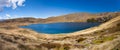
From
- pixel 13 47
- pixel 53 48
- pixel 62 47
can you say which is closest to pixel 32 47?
pixel 13 47

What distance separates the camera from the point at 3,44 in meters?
18.3

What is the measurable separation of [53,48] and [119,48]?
32.8ft

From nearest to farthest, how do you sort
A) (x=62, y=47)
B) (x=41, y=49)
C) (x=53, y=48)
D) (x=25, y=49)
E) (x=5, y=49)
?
(x=5, y=49) < (x=25, y=49) < (x=41, y=49) < (x=53, y=48) < (x=62, y=47)

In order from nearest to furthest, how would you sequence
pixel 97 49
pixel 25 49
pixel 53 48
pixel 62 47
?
pixel 25 49, pixel 97 49, pixel 53 48, pixel 62 47

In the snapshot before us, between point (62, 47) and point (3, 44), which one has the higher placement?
point (3, 44)

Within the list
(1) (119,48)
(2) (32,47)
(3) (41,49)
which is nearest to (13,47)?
(2) (32,47)

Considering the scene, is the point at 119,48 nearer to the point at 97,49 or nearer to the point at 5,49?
the point at 97,49

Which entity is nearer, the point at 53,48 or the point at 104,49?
the point at 104,49

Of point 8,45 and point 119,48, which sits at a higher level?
point 8,45

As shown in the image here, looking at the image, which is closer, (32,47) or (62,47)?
(32,47)

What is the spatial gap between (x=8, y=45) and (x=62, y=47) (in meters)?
11.4

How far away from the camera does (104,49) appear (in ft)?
74.2

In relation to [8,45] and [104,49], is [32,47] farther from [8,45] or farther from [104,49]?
[104,49]

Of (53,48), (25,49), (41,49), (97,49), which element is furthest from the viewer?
(53,48)
